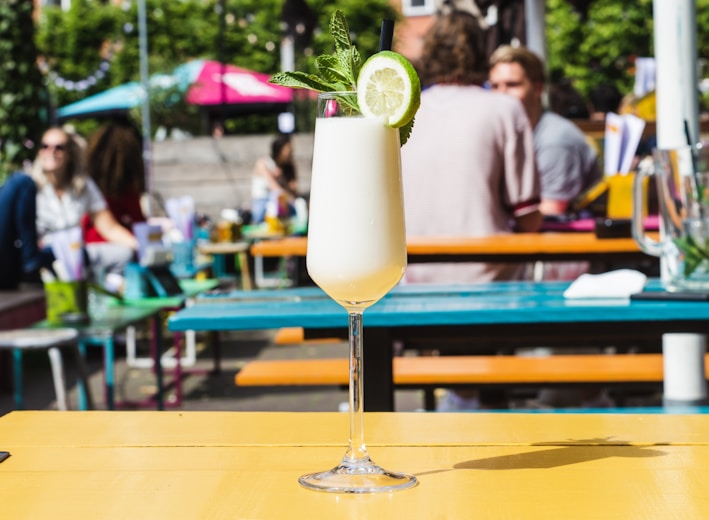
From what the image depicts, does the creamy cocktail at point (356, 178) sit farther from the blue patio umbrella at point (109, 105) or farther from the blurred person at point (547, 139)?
the blue patio umbrella at point (109, 105)

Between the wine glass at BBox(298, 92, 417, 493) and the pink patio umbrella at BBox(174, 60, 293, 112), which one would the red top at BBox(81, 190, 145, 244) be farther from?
the pink patio umbrella at BBox(174, 60, 293, 112)

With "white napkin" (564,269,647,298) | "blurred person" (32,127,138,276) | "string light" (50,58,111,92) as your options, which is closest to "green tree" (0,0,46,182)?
"blurred person" (32,127,138,276)

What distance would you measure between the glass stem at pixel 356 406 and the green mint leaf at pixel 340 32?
12.3 inches

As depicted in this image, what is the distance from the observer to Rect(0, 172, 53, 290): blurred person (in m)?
6.62

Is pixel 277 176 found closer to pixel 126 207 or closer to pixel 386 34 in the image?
pixel 126 207

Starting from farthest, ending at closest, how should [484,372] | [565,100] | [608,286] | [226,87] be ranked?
1. [226,87]
2. [565,100]
3. [484,372]
4. [608,286]

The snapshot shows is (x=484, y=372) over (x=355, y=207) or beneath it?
beneath

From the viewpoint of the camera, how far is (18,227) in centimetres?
668

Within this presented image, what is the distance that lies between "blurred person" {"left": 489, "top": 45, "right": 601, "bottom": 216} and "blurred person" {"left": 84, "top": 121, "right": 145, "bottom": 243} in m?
3.31

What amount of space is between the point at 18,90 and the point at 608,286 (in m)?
9.44

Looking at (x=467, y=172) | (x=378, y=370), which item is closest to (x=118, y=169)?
(x=467, y=172)

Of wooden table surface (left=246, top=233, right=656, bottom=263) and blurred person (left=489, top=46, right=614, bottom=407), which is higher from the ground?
blurred person (left=489, top=46, right=614, bottom=407)

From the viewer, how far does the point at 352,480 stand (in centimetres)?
133

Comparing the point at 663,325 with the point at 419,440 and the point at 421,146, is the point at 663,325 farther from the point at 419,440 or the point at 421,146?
the point at 421,146
